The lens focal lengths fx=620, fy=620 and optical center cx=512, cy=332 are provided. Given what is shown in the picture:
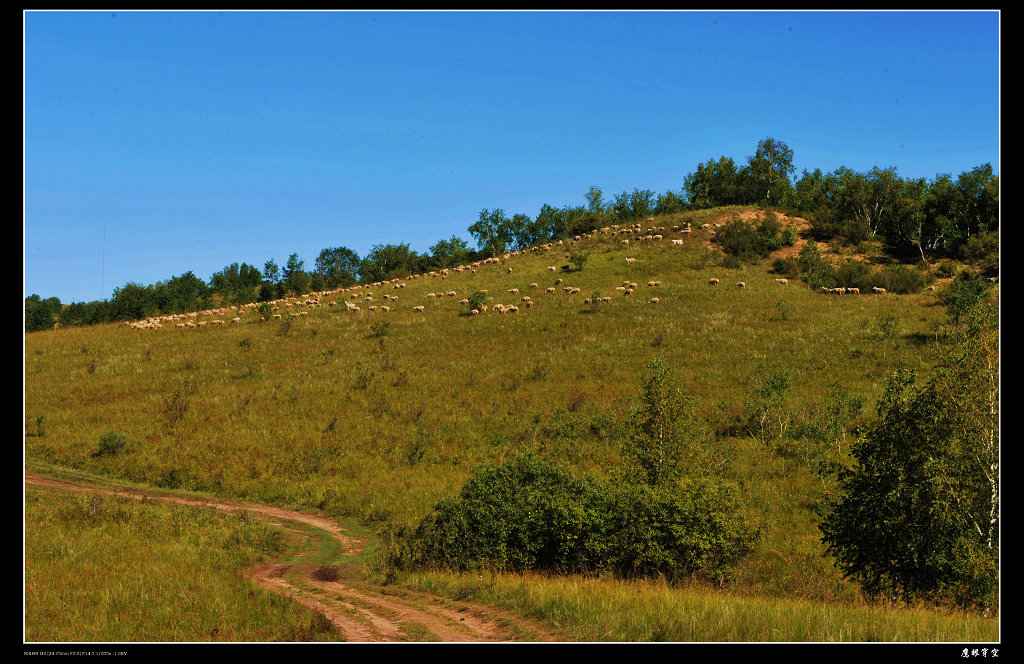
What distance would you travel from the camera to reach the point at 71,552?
16.2 meters

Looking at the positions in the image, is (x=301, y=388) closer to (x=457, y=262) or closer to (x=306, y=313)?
(x=306, y=313)

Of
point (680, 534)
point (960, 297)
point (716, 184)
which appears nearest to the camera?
point (680, 534)

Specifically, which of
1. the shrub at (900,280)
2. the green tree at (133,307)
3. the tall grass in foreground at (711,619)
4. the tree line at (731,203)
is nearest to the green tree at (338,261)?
the tree line at (731,203)

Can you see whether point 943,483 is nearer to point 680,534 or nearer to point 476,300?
point 680,534

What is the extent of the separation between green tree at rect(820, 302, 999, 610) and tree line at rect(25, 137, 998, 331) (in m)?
65.1

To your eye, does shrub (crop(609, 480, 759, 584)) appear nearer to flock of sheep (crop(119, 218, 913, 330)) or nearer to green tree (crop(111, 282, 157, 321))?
flock of sheep (crop(119, 218, 913, 330))

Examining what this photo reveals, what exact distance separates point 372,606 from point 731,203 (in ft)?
347

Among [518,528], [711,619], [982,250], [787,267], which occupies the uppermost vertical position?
[982,250]

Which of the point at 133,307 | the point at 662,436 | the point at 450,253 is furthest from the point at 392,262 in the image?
the point at 662,436

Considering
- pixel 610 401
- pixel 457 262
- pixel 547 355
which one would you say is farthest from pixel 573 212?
pixel 610 401

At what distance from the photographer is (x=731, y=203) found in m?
107

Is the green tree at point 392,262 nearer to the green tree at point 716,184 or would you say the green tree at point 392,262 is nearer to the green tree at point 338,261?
the green tree at point 338,261

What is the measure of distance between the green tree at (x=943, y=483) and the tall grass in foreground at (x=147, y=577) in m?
12.3
